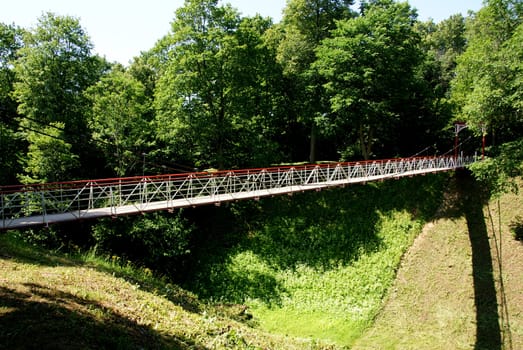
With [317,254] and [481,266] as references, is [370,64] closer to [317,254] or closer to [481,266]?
[317,254]

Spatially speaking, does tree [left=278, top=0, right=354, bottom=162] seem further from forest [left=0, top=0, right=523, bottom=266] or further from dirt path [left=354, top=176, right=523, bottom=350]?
dirt path [left=354, top=176, right=523, bottom=350]

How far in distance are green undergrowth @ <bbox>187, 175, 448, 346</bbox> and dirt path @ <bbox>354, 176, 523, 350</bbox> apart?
715 millimetres

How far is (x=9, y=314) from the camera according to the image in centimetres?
527

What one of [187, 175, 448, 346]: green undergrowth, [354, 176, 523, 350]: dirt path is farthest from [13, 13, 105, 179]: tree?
[354, 176, 523, 350]: dirt path

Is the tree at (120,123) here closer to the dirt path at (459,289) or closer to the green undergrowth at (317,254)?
the green undergrowth at (317,254)

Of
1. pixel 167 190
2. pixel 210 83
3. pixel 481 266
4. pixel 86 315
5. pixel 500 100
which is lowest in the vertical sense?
Answer: pixel 481 266

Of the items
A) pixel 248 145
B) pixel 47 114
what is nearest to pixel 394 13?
pixel 248 145

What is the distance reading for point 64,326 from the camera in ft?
17.4

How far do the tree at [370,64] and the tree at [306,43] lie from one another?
1.42 meters

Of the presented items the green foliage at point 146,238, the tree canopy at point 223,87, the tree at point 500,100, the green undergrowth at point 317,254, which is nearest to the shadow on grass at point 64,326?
the green undergrowth at point 317,254

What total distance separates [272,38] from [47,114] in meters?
16.0

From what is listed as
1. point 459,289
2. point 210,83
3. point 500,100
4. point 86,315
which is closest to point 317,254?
point 459,289

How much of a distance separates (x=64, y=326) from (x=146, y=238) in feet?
33.9

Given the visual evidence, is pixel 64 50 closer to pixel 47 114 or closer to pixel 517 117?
pixel 47 114
